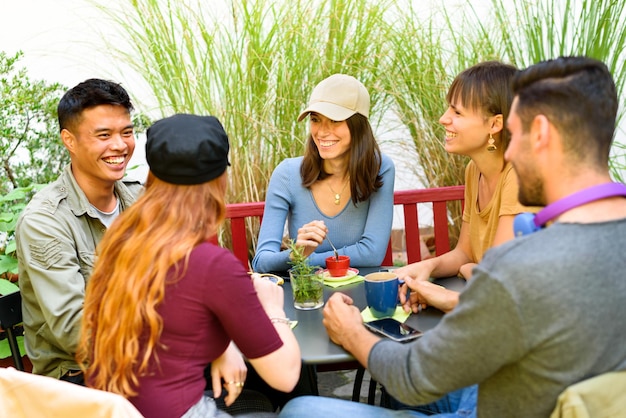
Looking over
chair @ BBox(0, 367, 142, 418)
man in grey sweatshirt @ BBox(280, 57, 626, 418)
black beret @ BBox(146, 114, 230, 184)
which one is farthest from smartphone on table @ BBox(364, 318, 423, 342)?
chair @ BBox(0, 367, 142, 418)

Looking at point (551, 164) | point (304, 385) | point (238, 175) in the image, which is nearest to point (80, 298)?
point (304, 385)

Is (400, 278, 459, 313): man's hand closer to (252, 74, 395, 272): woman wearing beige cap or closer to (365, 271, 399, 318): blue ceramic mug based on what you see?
(365, 271, 399, 318): blue ceramic mug

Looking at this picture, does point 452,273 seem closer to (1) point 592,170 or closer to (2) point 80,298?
(1) point 592,170

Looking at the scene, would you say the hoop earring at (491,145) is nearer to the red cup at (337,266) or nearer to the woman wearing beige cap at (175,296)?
the red cup at (337,266)

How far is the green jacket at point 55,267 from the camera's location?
203cm

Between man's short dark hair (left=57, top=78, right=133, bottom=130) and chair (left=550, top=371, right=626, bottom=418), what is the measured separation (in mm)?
1789

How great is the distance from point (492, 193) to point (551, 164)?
102cm

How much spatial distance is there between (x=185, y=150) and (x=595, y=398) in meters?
0.98

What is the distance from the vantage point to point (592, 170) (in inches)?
53.5

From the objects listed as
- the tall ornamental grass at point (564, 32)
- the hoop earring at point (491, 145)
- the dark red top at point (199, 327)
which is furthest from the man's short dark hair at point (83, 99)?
the tall ornamental grass at point (564, 32)

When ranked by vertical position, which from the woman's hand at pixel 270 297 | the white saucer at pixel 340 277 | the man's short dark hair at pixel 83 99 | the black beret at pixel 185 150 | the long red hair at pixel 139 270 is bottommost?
the white saucer at pixel 340 277

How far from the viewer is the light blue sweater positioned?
2.62 metres

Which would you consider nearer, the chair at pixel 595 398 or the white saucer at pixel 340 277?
the chair at pixel 595 398

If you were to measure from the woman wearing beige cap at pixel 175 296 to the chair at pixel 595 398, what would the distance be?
1.98 feet
